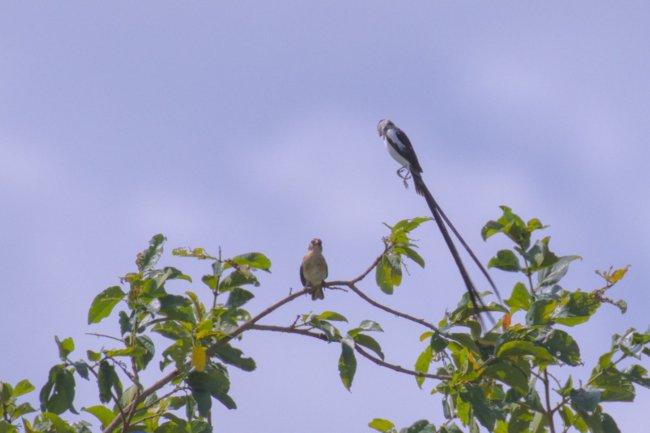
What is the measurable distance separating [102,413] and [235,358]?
21.7 inches

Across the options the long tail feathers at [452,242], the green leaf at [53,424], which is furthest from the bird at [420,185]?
the green leaf at [53,424]

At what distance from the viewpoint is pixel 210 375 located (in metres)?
3.39

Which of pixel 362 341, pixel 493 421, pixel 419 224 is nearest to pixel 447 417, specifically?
pixel 493 421

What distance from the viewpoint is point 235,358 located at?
11.4 feet

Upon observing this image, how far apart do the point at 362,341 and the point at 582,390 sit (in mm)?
873

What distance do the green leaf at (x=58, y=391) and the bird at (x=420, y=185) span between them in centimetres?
164

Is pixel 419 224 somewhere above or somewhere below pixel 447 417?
above

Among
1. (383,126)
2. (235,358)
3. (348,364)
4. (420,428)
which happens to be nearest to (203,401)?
(235,358)

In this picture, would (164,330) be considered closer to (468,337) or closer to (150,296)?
(150,296)

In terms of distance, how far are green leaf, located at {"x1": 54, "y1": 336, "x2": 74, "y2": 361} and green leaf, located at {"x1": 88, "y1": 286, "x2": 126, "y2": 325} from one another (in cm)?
19

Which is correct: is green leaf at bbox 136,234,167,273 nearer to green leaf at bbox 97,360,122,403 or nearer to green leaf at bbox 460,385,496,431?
green leaf at bbox 97,360,122,403

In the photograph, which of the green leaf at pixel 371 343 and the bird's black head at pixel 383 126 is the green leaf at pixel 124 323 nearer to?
the green leaf at pixel 371 343

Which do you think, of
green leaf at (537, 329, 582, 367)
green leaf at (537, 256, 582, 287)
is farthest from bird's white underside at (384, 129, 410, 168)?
green leaf at (537, 329, 582, 367)

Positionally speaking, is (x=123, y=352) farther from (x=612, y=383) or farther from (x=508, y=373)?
(x=612, y=383)
